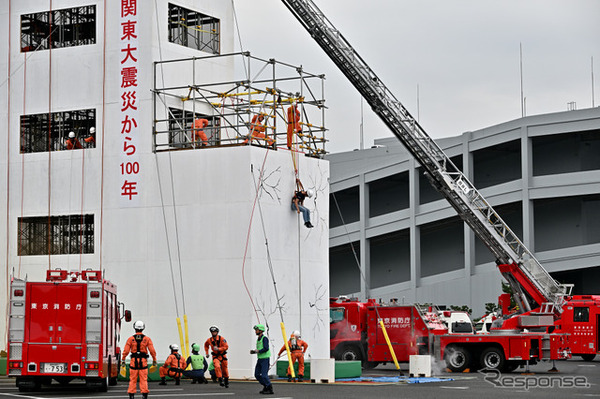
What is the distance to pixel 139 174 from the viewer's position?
105ft

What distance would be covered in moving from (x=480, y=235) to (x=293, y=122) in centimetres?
1201

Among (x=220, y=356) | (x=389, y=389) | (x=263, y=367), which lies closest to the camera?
(x=263, y=367)

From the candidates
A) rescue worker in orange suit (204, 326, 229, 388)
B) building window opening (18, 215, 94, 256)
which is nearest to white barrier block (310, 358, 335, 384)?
rescue worker in orange suit (204, 326, 229, 388)

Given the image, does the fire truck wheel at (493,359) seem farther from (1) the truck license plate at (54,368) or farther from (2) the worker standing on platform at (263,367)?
(1) the truck license plate at (54,368)

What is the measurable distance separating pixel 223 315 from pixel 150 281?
2.82 meters

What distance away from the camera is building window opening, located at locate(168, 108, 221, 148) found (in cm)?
3181

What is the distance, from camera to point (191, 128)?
33.3 m

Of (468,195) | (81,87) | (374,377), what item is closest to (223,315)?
(374,377)

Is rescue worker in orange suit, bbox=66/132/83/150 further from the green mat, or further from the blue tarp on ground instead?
the blue tarp on ground

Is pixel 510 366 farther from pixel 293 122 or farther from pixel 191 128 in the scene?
pixel 191 128

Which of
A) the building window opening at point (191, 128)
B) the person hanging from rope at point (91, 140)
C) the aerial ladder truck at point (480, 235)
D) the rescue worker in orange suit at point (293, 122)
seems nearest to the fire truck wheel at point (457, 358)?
the aerial ladder truck at point (480, 235)

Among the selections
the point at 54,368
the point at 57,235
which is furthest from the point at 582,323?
the point at 54,368

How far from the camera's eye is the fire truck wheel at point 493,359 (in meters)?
32.6

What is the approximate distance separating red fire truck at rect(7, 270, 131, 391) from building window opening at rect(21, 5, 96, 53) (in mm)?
12708
